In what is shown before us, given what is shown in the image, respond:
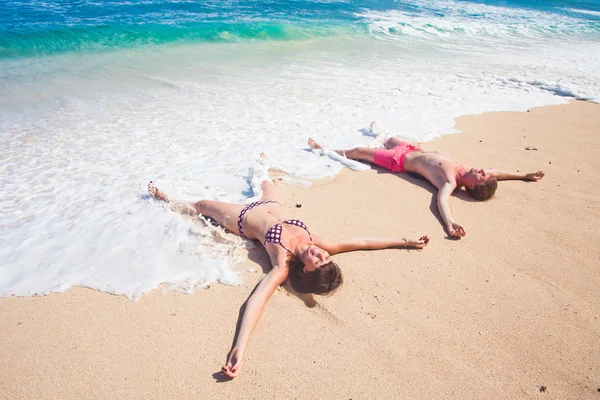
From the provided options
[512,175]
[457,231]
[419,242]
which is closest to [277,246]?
[419,242]

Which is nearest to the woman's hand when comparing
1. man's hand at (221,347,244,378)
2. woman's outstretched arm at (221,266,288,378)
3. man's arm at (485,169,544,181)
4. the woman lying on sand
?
the woman lying on sand

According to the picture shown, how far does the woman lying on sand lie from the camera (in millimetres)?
3088

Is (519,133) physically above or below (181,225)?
above

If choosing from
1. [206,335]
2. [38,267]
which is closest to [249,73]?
[38,267]

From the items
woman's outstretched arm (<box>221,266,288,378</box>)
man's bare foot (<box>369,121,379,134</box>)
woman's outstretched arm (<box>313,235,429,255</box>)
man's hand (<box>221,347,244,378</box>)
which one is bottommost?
man's hand (<box>221,347,244,378</box>)

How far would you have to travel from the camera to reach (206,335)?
9.66 feet

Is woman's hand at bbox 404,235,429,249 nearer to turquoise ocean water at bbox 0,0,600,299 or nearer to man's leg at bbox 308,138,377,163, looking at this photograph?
turquoise ocean water at bbox 0,0,600,299

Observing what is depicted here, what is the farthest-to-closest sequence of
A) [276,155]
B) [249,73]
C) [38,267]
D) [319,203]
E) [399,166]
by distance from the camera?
1. [249,73]
2. [276,155]
3. [399,166]
4. [319,203]
5. [38,267]

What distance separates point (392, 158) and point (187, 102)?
4.55 meters

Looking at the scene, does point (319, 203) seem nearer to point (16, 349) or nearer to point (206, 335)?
point (206, 335)

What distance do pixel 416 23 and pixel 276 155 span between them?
14866 millimetres

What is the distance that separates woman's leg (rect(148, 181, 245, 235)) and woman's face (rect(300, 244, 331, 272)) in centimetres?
94

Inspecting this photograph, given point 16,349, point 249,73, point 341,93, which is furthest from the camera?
point 249,73

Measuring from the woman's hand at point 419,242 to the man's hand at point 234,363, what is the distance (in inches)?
77.9
